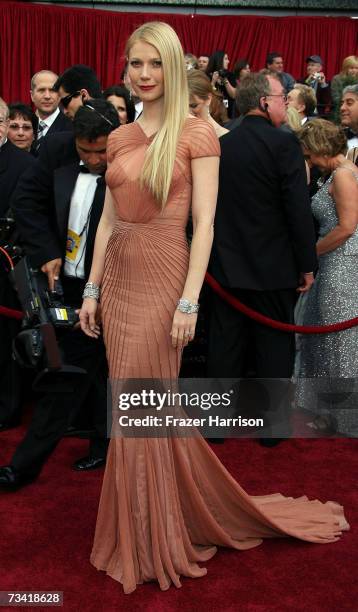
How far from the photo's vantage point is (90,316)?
2812 millimetres

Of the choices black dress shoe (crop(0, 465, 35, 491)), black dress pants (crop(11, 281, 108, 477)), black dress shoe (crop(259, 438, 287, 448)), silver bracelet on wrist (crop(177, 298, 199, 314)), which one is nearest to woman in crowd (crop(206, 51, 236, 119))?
black dress shoe (crop(259, 438, 287, 448))

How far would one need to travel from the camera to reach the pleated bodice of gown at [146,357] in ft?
8.52

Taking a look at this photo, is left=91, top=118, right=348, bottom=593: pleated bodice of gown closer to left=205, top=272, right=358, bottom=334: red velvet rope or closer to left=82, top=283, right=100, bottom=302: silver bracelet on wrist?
left=82, top=283, right=100, bottom=302: silver bracelet on wrist

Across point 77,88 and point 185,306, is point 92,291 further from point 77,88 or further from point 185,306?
point 77,88

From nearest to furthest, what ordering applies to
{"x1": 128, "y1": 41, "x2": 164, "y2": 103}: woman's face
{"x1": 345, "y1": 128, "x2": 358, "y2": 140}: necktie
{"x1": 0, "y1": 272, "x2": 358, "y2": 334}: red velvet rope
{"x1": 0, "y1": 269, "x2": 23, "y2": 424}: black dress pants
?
{"x1": 128, "y1": 41, "x2": 164, "y2": 103}: woman's face → {"x1": 0, "y1": 272, "x2": 358, "y2": 334}: red velvet rope → {"x1": 0, "y1": 269, "x2": 23, "y2": 424}: black dress pants → {"x1": 345, "y1": 128, "x2": 358, "y2": 140}: necktie

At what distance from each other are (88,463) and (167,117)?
1.81 metres

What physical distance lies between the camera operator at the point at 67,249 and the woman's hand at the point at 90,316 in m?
0.53

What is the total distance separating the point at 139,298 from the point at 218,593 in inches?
40.2

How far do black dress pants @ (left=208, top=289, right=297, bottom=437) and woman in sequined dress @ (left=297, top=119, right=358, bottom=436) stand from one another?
0.73 ft

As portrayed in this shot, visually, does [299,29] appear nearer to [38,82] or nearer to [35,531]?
[38,82]

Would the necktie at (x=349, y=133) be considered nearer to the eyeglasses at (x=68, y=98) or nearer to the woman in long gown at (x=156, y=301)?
the eyeglasses at (x=68, y=98)

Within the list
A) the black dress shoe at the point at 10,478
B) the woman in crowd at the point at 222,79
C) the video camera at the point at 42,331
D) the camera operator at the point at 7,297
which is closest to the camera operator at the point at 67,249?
the black dress shoe at the point at 10,478

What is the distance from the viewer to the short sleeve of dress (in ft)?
8.27

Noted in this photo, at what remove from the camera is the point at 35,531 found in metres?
3.09
